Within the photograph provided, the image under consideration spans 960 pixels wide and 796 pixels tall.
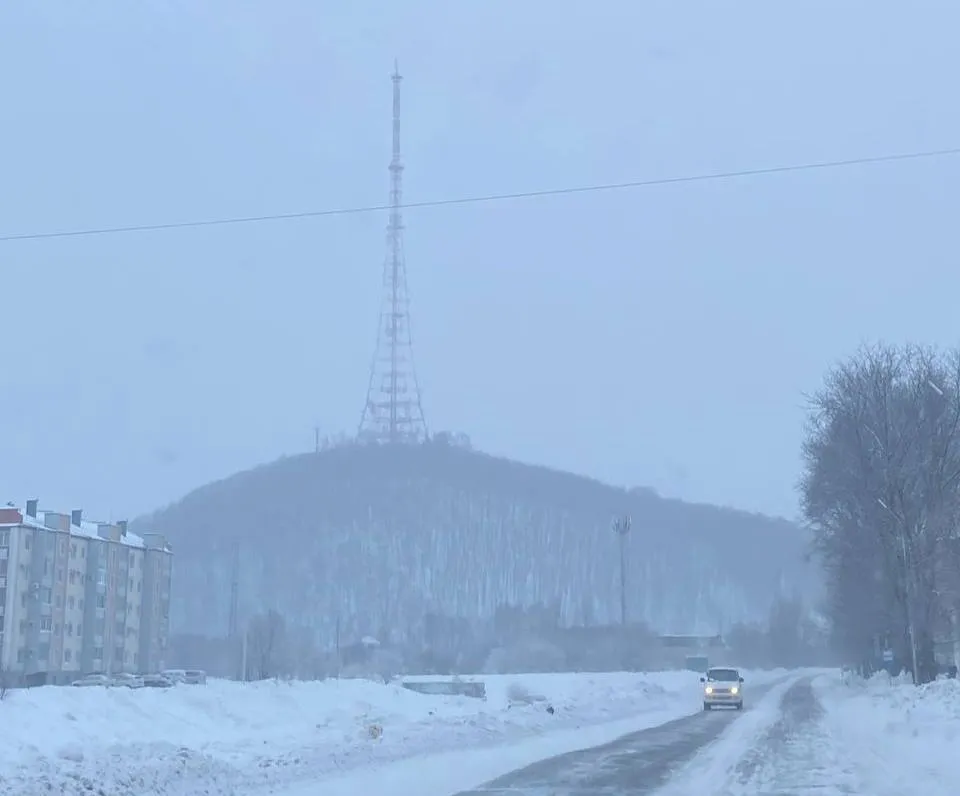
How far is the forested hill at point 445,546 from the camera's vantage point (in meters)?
152

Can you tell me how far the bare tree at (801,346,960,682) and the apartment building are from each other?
44.7 meters

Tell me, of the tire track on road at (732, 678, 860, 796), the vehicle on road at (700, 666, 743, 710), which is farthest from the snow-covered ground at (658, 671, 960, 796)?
the vehicle on road at (700, 666, 743, 710)

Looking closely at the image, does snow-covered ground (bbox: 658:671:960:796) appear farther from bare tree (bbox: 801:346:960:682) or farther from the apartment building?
the apartment building

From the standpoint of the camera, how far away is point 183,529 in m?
153

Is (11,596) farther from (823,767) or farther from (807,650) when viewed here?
(807,650)

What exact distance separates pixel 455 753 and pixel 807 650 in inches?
5672

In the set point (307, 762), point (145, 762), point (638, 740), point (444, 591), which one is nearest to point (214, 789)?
point (145, 762)

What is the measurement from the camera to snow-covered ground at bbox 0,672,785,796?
687 inches

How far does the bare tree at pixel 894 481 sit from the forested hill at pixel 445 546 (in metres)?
87.9

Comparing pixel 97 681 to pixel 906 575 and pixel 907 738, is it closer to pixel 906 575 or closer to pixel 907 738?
pixel 906 575

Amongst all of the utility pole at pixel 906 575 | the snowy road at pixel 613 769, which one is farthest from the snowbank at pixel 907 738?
the utility pole at pixel 906 575

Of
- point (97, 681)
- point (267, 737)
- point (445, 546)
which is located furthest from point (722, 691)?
point (445, 546)

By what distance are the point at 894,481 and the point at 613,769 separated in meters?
28.6

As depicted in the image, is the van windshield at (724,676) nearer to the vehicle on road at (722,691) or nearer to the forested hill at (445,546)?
the vehicle on road at (722,691)
